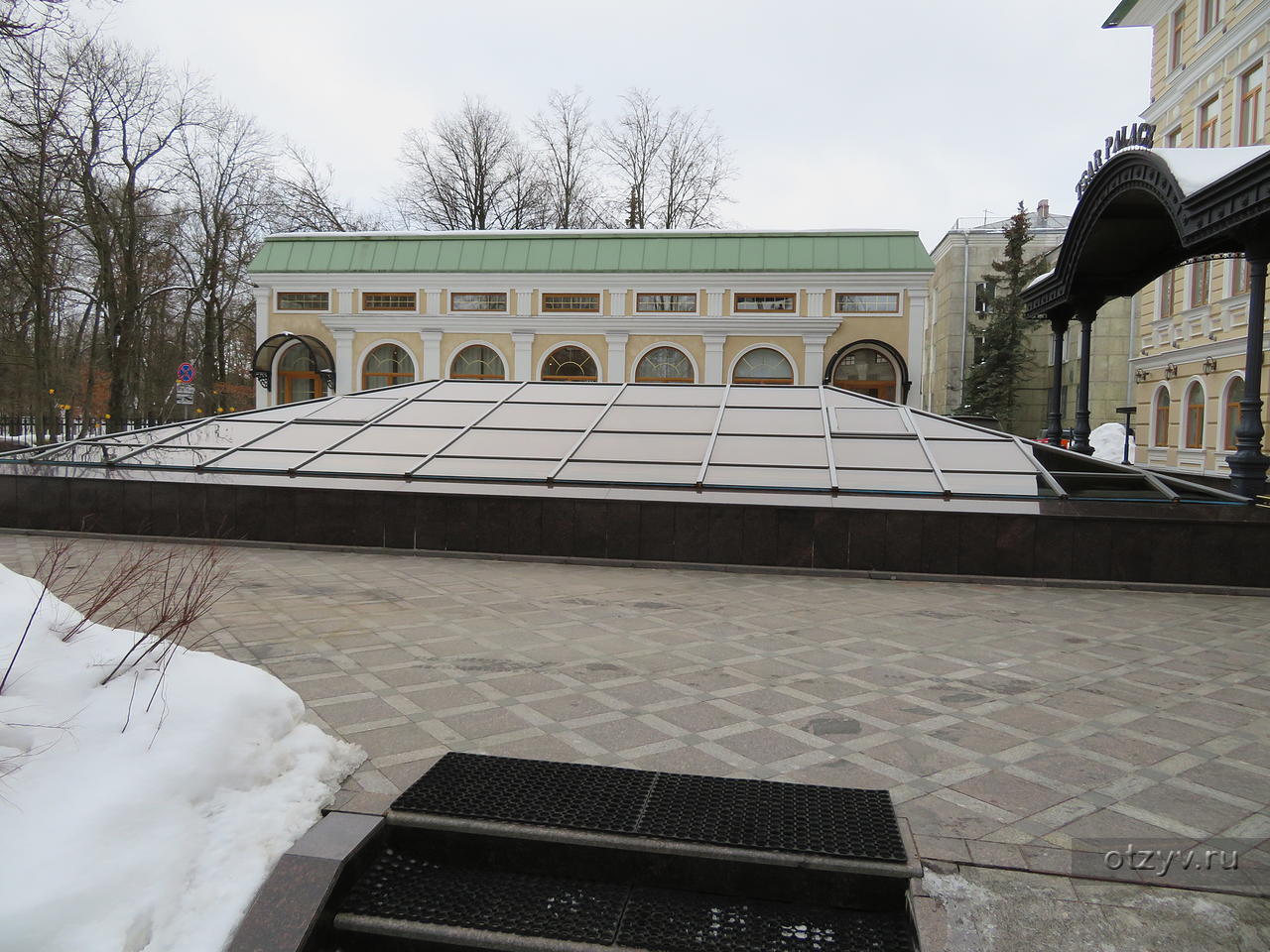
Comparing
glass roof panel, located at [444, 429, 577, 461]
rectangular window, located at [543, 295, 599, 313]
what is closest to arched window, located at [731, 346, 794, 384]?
rectangular window, located at [543, 295, 599, 313]

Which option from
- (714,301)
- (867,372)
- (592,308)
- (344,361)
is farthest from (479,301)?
(867,372)

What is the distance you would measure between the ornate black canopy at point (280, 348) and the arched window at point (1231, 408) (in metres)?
26.3

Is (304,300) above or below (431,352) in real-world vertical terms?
above

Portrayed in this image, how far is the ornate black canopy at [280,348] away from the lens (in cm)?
2820

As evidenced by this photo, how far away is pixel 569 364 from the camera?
92.8 feet

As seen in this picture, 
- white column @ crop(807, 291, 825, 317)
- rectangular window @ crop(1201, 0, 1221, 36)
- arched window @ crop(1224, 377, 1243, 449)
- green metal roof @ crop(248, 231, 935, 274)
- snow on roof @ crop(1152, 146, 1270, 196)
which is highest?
rectangular window @ crop(1201, 0, 1221, 36)

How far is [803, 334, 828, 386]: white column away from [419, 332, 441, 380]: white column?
12.9 meters

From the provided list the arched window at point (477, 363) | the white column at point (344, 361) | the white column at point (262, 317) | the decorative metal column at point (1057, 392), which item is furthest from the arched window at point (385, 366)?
the decorative metal column at point (1057, 392)

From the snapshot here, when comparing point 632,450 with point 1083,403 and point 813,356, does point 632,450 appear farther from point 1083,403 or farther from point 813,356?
point 813,356

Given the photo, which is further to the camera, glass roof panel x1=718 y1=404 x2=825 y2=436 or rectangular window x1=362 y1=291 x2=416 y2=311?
rectangular window x1=362 y1=291 x2=416 y2=311

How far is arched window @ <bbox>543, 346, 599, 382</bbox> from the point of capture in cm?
2819

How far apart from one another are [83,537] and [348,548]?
3.45 m

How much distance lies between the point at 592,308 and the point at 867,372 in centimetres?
972

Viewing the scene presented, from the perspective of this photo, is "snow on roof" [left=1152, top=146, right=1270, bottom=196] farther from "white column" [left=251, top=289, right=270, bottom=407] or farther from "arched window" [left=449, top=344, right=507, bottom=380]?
"white column" [left=251, top=289, right=270, bottom=407]
